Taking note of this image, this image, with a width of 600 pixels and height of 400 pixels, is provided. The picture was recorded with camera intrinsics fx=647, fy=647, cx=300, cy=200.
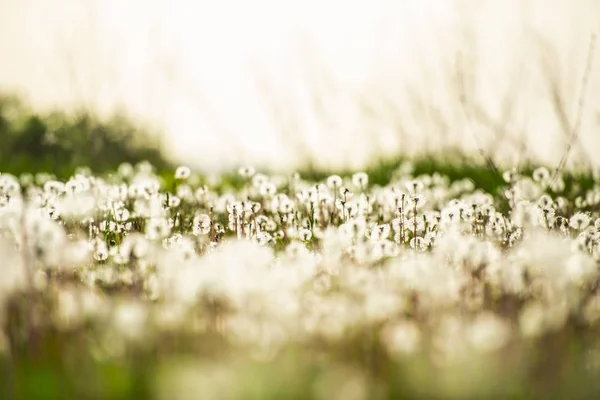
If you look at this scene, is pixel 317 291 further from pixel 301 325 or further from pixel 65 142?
pixel 65 142

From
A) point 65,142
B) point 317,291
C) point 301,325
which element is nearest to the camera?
point 301,325

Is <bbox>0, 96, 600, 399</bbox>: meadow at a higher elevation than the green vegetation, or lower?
lower

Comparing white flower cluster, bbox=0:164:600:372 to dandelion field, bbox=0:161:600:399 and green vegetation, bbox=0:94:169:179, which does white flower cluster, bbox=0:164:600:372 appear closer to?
dandelion field, bbox=0:161:600:399

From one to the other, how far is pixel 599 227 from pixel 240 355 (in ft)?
10.5

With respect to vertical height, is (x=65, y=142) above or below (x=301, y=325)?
above

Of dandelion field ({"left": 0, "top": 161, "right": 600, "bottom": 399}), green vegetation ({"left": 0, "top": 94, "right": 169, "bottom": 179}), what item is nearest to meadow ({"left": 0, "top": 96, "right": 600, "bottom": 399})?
dandelion field ({"left": 0, "top": 161, "right": 600, "bottom": 399})

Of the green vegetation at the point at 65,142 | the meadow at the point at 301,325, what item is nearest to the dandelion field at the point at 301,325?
the meadow at the point at 301,325

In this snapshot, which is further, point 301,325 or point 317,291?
A: point 317,291

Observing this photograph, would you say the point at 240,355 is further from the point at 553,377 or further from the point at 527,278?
the point at 527,278

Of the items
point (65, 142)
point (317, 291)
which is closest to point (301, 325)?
point (317, 291)

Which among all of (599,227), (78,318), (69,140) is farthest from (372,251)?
(69,140)

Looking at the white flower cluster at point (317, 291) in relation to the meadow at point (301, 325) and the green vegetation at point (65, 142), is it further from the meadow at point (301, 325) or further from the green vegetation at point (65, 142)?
the green vegetation at point (65, 142)

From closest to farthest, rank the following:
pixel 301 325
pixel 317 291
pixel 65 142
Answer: pixel 301 325 < pixel 317 291 < pixel 65 142

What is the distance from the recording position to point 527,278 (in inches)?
112
